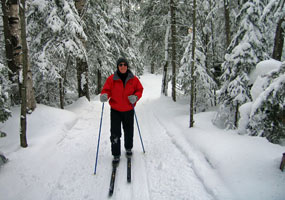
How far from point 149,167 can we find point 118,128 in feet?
4.19

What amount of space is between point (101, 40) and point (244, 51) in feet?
28.4

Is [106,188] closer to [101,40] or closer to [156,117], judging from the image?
[156,117]

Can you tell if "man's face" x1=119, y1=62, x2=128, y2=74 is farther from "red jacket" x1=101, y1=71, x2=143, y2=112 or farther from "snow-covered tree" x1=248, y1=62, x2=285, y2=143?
"snow-covered tree" x1=248, y1=62, x2=285, y2=143

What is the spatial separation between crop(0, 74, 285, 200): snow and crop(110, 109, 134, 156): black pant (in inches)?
16.4

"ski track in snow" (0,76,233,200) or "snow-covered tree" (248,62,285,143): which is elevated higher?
"snow-covered tree" (248,62,285,143)

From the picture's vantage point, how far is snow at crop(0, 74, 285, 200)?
353 cm

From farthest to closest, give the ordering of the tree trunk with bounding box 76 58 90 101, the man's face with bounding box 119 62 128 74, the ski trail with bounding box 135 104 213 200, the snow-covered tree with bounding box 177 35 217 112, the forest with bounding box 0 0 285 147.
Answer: the tree trunk with bounding box 76 58 90 101
the snow-covered tree with bounding box 177 35 217 112
the man's face with bounding box 119 62 128 74
the forest with bounding box 0 0 285 147
the ski trail with bounding box 135 104 213 200

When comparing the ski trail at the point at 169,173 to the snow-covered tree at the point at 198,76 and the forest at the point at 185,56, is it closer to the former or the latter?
the forest at the point at 185,56

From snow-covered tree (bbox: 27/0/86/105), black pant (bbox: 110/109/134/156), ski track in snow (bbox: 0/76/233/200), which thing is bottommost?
ski track in snow (bbox: 0/76/233/200)

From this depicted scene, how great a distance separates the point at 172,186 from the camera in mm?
3943

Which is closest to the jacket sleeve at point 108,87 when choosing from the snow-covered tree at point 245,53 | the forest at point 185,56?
the forest at point 185,56

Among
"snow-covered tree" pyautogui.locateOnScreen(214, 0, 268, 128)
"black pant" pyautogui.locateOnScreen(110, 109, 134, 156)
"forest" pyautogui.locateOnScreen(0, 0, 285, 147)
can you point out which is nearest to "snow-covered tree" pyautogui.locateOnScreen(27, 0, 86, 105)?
"forest" pyautogui.locateOnScreen(0, 0, 285, 147)

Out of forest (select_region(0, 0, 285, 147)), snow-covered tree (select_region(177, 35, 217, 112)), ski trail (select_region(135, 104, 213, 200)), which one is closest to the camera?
ski trail (select_region(135, 104, 213, 200))

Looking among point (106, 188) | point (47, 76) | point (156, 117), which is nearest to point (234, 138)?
point (106, 188)
